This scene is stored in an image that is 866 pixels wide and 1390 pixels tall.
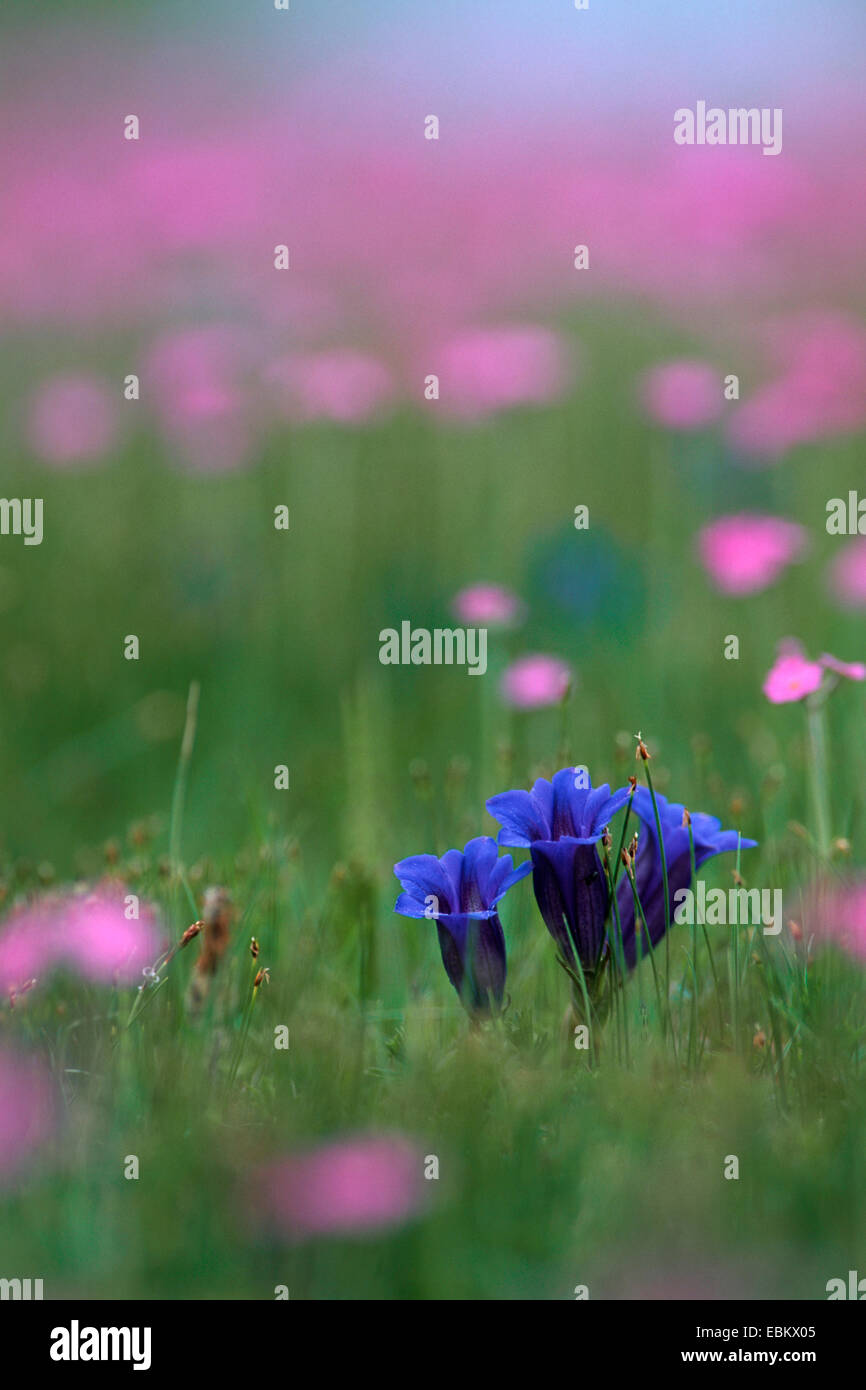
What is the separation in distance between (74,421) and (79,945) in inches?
117

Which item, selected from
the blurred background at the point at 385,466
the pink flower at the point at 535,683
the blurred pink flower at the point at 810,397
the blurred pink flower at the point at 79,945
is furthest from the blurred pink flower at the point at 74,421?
the blurred pink flower at the point at 79,945

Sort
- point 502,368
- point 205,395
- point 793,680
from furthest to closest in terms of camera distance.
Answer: point 205,395
point 502,368
point 793,680

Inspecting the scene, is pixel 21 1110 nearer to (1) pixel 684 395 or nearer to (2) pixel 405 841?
(2) pixel 405 841

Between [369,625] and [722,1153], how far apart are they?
279cm

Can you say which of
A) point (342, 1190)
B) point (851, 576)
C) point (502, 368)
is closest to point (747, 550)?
point (851, 576)

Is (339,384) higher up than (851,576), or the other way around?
(339,384)

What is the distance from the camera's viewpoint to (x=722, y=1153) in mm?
1740

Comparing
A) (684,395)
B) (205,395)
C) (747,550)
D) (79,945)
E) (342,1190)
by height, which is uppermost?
(205,395)

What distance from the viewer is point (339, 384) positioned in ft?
13.5

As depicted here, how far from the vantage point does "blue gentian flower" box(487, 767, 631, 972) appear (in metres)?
1.92

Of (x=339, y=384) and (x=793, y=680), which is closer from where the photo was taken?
(x=793, y=680)

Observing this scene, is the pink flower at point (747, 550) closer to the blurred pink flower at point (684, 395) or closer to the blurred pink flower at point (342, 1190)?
the blurred pink flower at point (684, 395)

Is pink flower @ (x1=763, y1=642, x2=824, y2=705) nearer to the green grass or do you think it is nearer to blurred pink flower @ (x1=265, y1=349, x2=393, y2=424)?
the green grass
